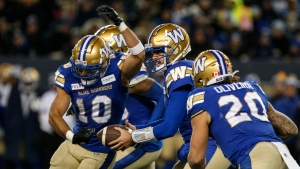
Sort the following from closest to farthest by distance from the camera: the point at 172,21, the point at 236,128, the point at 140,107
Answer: the point at 236,128
the point at 140,107
the point at 172,21

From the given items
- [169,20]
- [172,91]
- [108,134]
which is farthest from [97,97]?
[169,20]

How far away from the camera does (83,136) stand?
6.76 m

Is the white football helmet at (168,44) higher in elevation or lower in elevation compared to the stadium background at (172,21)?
higher

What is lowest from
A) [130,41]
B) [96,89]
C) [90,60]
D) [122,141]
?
[122,141]

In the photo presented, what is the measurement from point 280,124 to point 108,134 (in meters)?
1.42

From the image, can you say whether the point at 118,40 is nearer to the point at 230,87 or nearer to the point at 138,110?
the point at 138,110

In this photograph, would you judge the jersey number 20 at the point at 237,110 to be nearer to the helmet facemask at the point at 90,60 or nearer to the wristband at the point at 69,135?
the helmet facemask at the point at 90,60

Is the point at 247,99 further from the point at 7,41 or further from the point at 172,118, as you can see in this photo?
the point at 7,41

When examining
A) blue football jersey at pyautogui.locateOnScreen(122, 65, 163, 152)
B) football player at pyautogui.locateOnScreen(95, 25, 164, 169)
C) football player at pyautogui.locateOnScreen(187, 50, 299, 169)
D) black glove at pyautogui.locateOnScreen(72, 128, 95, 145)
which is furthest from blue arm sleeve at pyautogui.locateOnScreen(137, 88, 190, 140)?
blue football jersey at pyautogui.locateOnScreen(122, 65, 163, 152)

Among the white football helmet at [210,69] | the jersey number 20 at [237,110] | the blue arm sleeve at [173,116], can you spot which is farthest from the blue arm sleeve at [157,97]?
the jersey number 20 at [237,110]

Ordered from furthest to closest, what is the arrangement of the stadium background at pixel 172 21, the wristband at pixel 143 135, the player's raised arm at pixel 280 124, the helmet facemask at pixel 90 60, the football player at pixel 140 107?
the stadium background at pixel 172 21, the football player at pixel 140 107, the helmet facemask at pixel 90 60, the wristband at pixel 143 135, the player's raised arm at pixel 280 124

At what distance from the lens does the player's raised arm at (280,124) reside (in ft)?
20.9

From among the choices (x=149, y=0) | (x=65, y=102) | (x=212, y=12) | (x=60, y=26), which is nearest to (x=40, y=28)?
(x=60, y=26)

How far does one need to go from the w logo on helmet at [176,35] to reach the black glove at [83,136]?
109 cm
